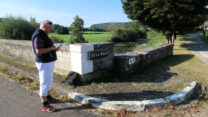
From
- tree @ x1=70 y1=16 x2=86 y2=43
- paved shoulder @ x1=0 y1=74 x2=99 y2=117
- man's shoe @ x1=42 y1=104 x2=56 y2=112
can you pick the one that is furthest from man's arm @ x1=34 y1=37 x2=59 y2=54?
tree @ x1=70 y1=16 x2=86 y2=43

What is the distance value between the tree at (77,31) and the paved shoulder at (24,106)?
20.9 m

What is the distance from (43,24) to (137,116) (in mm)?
2875

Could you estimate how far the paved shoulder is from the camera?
10.6ft

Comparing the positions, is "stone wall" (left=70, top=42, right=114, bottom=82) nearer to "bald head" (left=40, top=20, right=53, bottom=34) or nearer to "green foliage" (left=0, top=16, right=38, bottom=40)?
"bald head" (left=40, top=20, right=53, bottom=34)

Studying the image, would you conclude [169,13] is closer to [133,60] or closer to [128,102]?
[133,60]

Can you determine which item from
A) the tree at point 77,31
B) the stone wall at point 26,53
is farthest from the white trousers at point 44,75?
the tree at point 77,31

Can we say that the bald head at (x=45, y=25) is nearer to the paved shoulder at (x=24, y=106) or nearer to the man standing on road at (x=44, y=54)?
the man standing on road at (x=44, y=54)

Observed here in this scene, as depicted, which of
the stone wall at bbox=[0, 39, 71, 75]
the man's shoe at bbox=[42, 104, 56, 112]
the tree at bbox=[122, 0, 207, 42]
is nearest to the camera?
the man's shoe at bbox=[42, 104, 56, 112]

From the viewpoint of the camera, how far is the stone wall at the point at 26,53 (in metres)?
5.29

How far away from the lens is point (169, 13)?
1220 cm

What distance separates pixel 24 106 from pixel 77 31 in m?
23.7

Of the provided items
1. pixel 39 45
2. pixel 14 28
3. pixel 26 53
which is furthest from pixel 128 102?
pixel 14 28

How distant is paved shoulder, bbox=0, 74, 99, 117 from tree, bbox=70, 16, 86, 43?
20.9 m

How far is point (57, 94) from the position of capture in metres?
4.23
